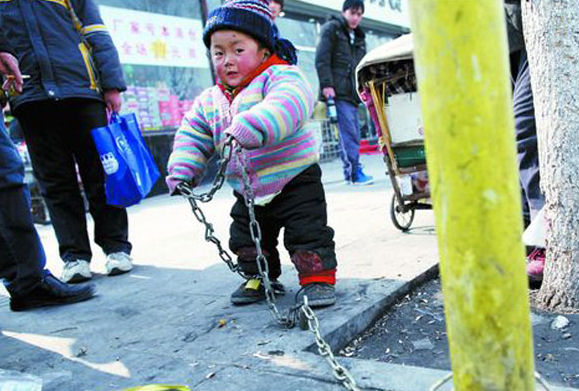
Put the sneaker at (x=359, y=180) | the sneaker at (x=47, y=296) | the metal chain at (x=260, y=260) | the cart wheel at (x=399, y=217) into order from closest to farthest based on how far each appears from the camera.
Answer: the metal chain at (x=260, y=260) < the sneaker at (x=47, y=296) < the cart wheel at (x=399, y=217) < the sneaker at (x=359, y=180)

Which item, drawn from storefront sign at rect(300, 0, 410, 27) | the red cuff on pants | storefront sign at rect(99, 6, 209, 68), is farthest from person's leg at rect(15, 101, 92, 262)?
storefront sign at rect(300, 0, 410, 27)

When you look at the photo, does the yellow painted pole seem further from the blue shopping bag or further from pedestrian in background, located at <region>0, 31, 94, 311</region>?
the blue shopping bag

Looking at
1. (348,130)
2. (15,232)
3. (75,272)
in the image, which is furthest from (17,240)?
(348,130)

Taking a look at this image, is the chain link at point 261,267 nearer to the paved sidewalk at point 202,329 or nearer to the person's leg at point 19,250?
the paved sidewalk at point 202,329

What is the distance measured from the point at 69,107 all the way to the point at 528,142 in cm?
253

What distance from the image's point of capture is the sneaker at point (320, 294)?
2.17 m

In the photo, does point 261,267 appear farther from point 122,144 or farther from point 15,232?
point 122,144

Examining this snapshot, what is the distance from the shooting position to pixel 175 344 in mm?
1980

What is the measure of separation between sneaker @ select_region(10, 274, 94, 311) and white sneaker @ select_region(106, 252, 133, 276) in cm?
58

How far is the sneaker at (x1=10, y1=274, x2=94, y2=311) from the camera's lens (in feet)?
8.61

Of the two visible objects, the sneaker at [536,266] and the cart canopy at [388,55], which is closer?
the sneaker at [536,266]

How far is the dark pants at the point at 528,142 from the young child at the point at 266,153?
886 millimetres

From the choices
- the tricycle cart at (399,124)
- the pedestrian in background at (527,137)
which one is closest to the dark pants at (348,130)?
the tricycle cart at (399,124)

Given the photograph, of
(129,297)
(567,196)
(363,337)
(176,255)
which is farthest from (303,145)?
(176,255)
